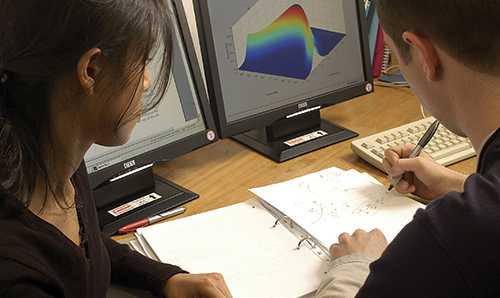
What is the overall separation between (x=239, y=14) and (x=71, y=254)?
74 cm

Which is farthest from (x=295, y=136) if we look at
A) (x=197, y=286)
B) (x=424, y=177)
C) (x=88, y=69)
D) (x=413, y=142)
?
(x=88, y=69)

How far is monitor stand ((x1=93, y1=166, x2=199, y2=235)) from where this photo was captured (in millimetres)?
1027

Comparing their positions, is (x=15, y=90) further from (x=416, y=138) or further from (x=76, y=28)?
(x=416, y=138)

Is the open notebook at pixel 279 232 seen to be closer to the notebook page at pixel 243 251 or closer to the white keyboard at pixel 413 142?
the notebook page at pixel 243 251

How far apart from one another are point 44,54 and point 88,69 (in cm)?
6

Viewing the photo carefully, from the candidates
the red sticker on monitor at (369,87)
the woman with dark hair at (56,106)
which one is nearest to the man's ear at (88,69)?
the woman with dark hair at (56,106)

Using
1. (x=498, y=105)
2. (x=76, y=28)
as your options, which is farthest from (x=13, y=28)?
(x=498, y=105)

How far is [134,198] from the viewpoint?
A: 1.11 m

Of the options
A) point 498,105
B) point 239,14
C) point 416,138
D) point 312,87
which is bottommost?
point 416,138

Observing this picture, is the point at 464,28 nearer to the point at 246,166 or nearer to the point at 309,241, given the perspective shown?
the point at 309,241

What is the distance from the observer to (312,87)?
137cm

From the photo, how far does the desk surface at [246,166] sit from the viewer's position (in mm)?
1126

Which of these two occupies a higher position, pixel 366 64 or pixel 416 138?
pixel 366 64

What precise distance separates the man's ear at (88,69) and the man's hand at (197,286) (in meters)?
0.35
